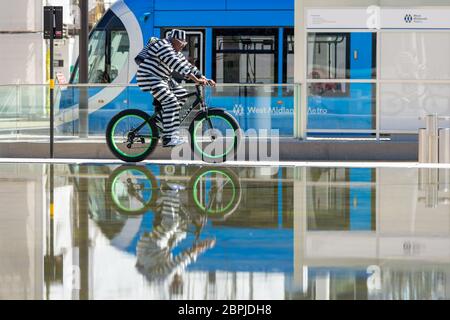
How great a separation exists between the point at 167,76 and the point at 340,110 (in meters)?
4.09

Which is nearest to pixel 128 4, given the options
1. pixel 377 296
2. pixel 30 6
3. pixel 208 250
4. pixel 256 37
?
pixel 256 37

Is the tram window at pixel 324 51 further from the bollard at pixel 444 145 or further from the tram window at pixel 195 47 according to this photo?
the tram window at pixel 195 47

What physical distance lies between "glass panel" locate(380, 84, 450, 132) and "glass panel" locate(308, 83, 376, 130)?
23 cm

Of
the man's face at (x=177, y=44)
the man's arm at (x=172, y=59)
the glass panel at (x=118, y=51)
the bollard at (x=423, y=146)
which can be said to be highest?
the glass panel at (x=118, y=51)

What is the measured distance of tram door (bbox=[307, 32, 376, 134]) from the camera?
19875mm

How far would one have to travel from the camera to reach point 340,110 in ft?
65.3

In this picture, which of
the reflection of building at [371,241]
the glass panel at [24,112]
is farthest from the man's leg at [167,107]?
the glass panel at [24,112]

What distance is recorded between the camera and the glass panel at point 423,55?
19922 mm

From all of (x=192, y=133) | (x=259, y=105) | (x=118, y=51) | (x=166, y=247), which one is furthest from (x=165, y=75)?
(x=166, y=247)

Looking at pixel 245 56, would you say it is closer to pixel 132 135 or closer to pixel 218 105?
pixel 218 105

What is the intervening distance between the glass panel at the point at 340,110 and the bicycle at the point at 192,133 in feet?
9.28

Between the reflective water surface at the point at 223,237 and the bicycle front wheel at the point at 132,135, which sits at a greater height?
the bicycle front wheel at the point at 132,135

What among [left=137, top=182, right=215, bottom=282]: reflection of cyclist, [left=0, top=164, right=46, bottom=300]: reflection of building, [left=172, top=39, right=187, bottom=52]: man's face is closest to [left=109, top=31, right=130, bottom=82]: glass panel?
[left=172, top=39, right=187, bottom=52]: man's face

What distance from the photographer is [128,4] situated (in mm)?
24812
